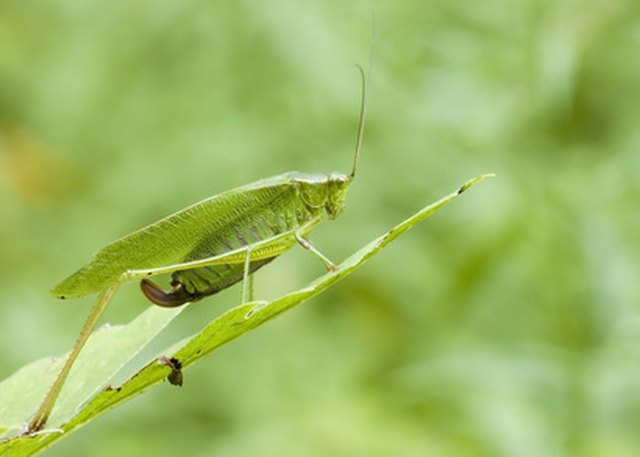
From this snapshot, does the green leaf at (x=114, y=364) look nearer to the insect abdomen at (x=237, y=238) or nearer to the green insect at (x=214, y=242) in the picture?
the green insect at (x=214, y=242)

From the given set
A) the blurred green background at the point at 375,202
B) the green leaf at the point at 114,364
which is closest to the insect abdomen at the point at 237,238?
the green leaf at the point at 114,364

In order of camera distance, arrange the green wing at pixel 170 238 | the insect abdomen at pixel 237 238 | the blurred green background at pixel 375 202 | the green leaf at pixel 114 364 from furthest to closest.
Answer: the blurred green background at pixel 375 202
the insect abdomen at pixel 237 238
the green wing at pixel 170 238
the green leaf at pixel 114 364

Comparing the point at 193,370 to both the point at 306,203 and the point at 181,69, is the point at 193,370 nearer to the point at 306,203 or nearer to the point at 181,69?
the point at 181,69

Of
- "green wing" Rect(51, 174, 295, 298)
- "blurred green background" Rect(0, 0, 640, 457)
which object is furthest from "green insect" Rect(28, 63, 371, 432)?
"blurred green background" Rect(0, 0, 640, 457)

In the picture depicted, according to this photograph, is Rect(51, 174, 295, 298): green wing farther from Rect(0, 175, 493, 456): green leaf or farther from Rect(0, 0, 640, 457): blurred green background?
Rect(0, 0, 640, 457): blurred green background

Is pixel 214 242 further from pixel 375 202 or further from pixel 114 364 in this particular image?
pixel 375 202

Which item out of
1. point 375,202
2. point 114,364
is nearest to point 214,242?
point 114,364

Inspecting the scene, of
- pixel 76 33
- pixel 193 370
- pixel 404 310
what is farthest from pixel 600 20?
pixel 76 33
